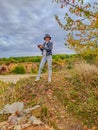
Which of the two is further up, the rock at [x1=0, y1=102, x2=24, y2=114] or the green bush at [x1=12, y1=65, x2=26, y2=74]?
the rock at [x1=0, y1=102, x2=24, y2=114]

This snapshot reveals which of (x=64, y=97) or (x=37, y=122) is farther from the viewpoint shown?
(x=64, y=97)

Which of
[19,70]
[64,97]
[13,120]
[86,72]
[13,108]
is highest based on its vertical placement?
[86,72]

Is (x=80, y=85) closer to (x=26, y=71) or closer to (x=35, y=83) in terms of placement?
(x=35, y=83)

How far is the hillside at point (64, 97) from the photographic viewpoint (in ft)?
33.9

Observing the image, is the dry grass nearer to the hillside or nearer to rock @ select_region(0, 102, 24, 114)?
the hillside

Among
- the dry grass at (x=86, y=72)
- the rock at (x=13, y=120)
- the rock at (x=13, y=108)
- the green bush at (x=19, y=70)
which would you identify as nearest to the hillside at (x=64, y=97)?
the dry grass at (x=86, y=72)

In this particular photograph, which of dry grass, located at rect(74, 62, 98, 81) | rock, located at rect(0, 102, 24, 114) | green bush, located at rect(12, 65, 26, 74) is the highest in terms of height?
dry grass, located at rect(74, 62, 98, 81)

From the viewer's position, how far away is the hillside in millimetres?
10336

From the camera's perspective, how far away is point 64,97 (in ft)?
38.6

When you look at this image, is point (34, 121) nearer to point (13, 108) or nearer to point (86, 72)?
point (13, 108)

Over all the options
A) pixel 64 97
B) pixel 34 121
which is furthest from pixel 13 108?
pixel 64 97

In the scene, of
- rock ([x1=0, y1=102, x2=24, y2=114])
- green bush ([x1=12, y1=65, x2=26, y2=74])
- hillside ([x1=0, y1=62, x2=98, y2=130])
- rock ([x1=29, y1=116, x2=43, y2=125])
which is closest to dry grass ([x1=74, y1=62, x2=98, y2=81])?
hillside ([x1=0, y1=62, x2=98, y2=130])

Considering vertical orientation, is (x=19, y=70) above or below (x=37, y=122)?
below

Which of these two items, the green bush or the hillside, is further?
the green bush
